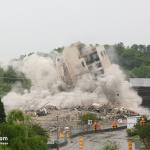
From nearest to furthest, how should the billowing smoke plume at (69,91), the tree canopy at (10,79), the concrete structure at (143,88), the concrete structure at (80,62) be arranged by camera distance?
the billowing smoke plume at (69,91) < the concrete structure at (80,62) < the concrete structure at (143,88) < the tree canopy at (10,79)

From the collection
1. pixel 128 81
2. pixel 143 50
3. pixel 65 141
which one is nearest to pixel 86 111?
pixel 128 81

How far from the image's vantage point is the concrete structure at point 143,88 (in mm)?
92438

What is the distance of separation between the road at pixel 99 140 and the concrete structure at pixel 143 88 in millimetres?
19785

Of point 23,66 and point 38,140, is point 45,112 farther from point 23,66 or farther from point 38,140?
point 38,140

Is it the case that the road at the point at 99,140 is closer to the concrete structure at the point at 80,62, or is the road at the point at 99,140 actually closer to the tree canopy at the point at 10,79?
the concrete structure at the point at 80,62

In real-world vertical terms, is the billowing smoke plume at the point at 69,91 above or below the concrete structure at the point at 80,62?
below

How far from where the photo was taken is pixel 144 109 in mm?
90125

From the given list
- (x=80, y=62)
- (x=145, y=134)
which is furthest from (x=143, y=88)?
(x=145, y=134)

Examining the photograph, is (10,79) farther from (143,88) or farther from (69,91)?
(143,88)

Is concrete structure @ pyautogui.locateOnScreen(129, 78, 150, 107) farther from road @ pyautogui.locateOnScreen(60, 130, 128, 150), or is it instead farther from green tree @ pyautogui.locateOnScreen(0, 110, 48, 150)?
green tree @ pyautogui.locateOnScreen(0, 110, 48, 150)

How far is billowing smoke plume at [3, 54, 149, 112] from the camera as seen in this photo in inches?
3462

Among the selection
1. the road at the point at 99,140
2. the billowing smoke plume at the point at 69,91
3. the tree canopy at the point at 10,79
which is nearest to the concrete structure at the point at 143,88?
the billowing smoke plume at the point at 69,91

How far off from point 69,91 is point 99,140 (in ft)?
93.5

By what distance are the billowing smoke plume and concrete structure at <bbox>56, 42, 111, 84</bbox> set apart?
36.2 inches
